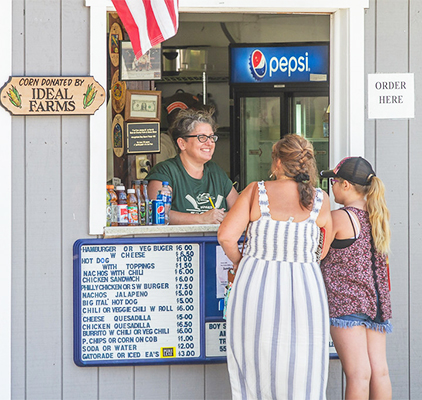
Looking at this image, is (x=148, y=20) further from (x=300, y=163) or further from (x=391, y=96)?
(x=391, y=96)

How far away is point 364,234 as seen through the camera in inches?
119

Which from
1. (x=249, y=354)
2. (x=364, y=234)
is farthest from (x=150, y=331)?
(x=364, y=234)

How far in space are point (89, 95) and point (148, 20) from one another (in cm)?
63

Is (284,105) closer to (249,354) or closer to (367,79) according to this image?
(367,79)

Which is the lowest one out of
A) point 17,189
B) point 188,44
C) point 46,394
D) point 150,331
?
point 46,394

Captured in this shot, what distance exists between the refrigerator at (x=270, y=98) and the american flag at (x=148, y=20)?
3.86m

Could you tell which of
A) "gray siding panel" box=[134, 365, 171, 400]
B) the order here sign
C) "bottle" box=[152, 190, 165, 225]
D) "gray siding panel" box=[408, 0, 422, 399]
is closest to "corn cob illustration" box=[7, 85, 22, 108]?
"bottle" box=[152, 190, 165, 225]

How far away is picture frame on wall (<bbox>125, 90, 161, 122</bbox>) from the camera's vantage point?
4.85m

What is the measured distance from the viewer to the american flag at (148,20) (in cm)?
304

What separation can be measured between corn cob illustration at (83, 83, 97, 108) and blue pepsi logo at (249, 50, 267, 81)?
12.1 ft

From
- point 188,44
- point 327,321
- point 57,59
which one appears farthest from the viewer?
point 188,44

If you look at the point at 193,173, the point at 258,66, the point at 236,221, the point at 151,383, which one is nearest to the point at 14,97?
the point at 193,173

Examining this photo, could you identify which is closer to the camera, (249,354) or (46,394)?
(249,354)

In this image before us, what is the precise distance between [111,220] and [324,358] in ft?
4.84
